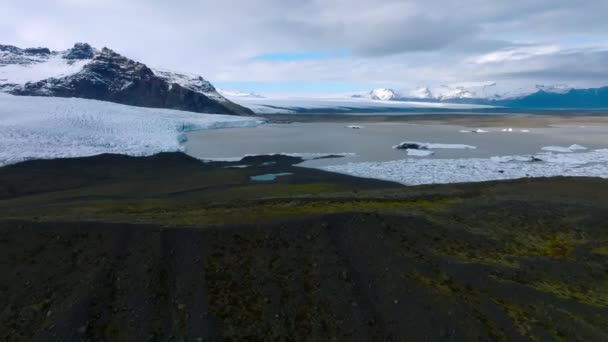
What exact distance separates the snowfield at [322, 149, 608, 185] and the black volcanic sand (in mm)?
12552

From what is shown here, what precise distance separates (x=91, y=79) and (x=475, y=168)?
109 meters

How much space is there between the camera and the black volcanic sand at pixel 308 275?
368 inches

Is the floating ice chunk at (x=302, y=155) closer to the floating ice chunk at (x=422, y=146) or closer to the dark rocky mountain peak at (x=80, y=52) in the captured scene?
the floating ice chunk at (x=422, y=146)

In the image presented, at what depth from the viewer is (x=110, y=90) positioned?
11812 centimetres

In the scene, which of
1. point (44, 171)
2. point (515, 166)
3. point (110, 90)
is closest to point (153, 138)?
point (44, 171)

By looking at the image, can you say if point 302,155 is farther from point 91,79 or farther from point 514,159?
point 91,79

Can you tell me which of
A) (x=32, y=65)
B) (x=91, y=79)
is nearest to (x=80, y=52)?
(x=32, y=65)

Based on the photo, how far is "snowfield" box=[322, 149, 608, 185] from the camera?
30.8 meters

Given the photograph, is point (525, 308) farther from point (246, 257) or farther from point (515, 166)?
point (515, 166)

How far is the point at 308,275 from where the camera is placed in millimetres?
11164

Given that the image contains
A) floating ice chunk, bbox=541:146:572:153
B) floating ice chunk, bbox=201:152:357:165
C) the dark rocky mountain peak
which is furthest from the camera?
the dark rocky mountain peak

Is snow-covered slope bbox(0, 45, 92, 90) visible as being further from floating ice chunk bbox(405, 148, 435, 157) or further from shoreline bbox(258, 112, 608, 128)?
floating ice chunk bbox(405, 148, 435, 157)

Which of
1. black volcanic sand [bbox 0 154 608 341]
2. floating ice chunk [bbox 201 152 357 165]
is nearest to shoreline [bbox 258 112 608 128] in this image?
floating ice chunk [bbox 201 152 357 165]

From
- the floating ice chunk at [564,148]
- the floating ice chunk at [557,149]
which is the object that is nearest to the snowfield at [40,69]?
the floating ice chunk at [557,149]
